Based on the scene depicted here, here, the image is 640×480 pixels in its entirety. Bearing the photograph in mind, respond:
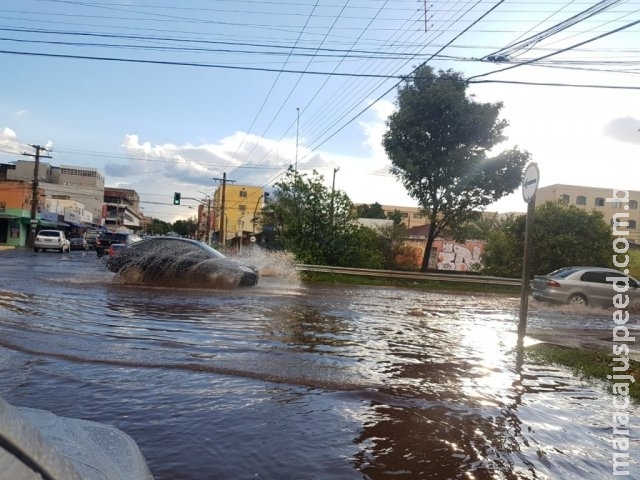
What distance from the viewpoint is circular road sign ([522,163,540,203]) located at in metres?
8.08

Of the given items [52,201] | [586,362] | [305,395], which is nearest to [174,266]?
[305,395]

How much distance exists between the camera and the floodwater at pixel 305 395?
3.95m

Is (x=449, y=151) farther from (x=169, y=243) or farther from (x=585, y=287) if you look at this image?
(x=169, y=243)

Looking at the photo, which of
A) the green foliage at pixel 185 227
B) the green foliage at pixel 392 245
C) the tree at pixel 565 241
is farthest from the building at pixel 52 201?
the tree at pixel 565 241

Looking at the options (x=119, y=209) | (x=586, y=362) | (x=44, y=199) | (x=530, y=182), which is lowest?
(x=586, y=362)

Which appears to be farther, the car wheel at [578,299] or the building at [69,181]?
the building at [69,181]

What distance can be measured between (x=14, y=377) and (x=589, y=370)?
6528mm

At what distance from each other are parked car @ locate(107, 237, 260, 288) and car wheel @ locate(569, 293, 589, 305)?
10.1m

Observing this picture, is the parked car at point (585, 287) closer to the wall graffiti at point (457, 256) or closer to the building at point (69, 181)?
the wall graffiti at point (457, 256)

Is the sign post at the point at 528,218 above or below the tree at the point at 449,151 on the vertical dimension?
below

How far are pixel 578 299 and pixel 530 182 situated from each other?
36.2 ft

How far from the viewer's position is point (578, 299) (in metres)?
17.7

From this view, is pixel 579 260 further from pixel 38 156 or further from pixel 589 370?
pixel 38 156

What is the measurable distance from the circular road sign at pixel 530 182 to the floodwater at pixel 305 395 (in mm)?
2343
